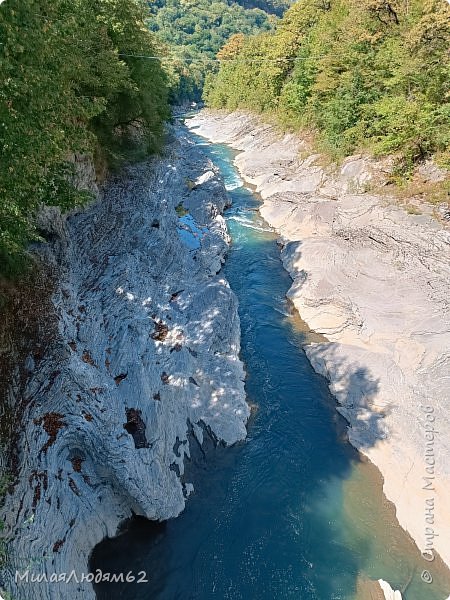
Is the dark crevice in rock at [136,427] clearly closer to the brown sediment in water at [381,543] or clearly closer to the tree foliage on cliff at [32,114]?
the tree foliage on cliff at [32,114]

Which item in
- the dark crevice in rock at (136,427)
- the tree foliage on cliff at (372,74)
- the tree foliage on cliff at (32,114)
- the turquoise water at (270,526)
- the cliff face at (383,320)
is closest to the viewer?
the tree foliage on cliff at (32,114)

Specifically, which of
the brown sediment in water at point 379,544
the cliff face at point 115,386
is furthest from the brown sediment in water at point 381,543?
the cliff face at point 115,386

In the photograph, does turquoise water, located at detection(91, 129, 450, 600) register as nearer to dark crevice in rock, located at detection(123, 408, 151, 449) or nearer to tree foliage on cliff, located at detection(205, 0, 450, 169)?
dark crevice in rock, located at detection(123, 408, 151, 449)

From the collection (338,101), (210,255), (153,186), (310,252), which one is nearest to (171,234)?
(210,255)

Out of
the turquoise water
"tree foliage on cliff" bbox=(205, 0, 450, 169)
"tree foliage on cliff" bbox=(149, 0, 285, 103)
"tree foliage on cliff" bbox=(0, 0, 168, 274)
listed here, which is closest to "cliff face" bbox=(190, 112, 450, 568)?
the turquoise water

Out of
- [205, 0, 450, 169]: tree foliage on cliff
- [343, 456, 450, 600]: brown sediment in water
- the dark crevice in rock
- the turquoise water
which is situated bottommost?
[343, 456, 450, 600]: brown sediment in water

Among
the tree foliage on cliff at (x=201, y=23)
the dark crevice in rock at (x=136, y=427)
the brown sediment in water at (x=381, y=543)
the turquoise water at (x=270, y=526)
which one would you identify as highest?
the tree foliage on cliff at (x=201, y=23)
